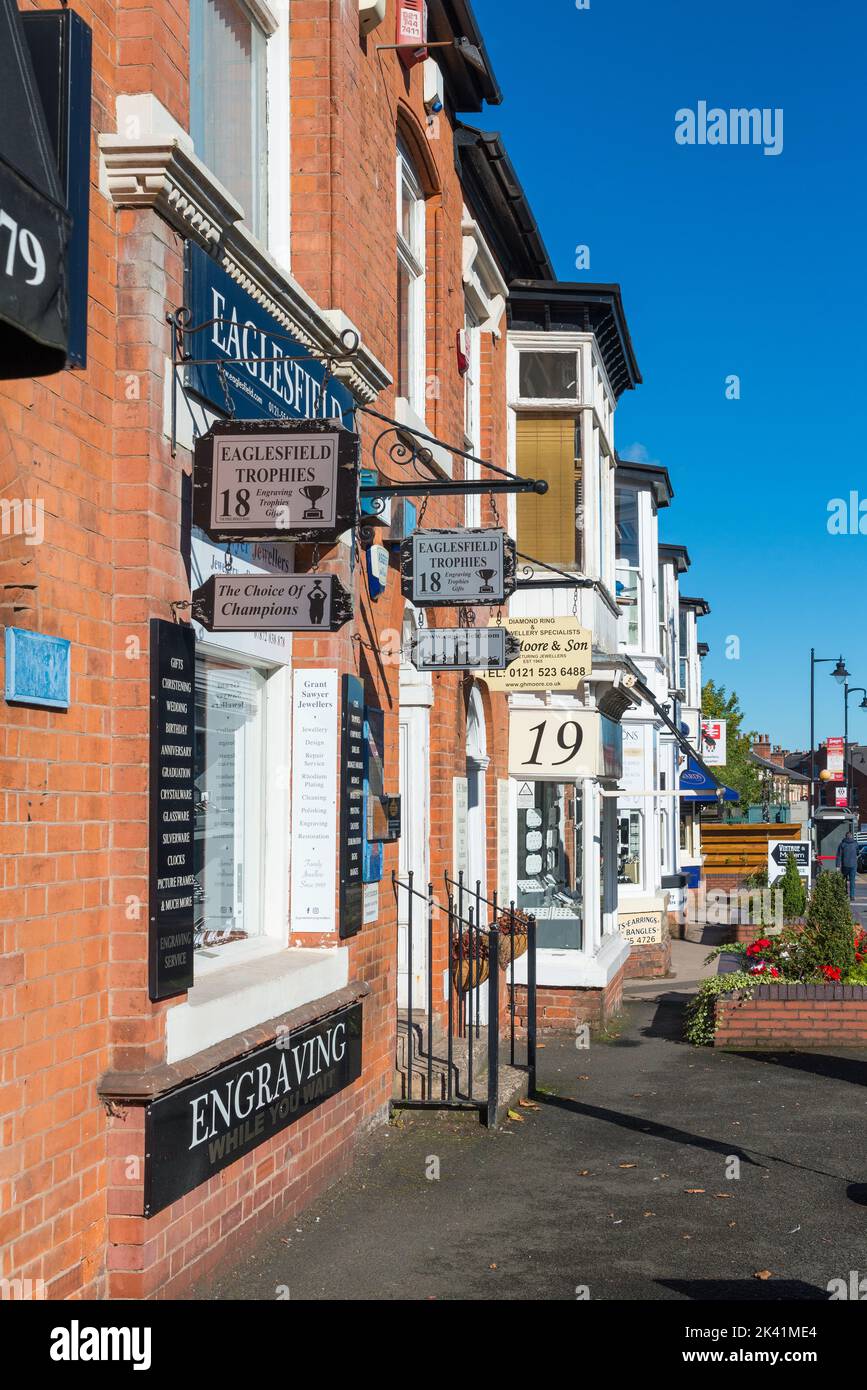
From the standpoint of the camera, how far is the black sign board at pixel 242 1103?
18.2 feet

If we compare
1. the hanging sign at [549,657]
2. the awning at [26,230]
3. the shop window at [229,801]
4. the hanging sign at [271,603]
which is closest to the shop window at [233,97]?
the hanging sign at [271,603]

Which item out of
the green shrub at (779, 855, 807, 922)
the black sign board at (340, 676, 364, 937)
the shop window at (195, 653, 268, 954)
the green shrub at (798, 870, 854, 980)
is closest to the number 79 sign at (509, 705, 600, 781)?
the green shrub at (798, 870, 854, 980)

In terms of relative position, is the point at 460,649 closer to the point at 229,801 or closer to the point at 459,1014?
the point at 229,801

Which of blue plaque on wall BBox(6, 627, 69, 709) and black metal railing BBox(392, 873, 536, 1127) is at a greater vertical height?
blue plaque on wall BBox(6, 627, 69, 709)

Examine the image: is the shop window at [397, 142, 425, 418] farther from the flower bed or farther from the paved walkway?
the flower bed

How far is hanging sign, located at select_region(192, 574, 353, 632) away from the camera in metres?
6.22

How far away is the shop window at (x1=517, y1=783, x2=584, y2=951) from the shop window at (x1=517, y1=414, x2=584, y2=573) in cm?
246

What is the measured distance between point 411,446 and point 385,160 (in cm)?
203

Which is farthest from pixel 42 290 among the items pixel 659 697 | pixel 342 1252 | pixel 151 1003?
pixel 659 697

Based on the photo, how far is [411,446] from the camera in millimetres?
9266

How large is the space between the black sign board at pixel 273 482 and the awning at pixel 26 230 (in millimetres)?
1852

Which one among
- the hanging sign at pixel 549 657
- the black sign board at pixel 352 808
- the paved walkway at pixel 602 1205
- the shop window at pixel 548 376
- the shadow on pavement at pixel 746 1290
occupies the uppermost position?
the shop window at pixel 548 376

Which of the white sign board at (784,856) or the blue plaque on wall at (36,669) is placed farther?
the white sign board at (784,856)

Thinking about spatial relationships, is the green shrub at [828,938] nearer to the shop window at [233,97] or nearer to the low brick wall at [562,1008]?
the low brick wall at [562,1008]
